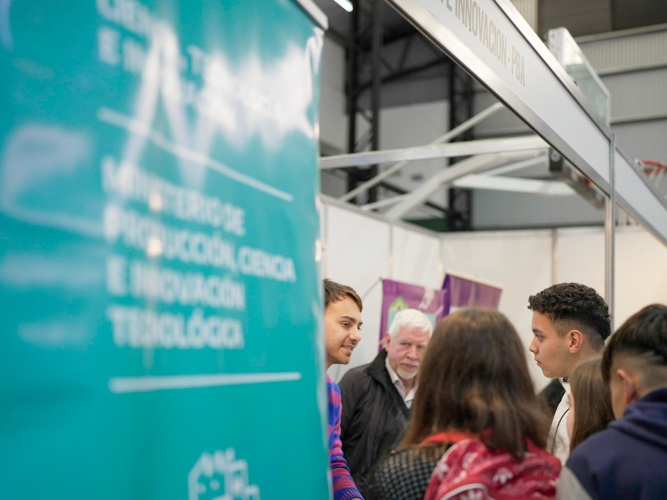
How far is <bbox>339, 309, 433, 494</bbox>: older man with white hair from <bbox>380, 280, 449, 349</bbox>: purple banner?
1.40 metres

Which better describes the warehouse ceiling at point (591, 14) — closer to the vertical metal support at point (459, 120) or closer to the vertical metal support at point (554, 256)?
the vertical metal support at point (459, 120)

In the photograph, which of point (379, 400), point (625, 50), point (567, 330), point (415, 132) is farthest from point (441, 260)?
point (625, 50)

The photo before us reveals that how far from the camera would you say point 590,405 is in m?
1.75

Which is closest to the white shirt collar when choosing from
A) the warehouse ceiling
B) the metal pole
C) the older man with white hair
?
the older man with white hair

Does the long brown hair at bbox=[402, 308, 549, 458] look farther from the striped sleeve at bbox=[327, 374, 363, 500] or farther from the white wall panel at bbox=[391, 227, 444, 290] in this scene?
the white wall panel at bbox=[391, 227, 444, 290]

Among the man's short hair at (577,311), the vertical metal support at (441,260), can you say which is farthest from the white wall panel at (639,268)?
the man's short hair at (577,311)

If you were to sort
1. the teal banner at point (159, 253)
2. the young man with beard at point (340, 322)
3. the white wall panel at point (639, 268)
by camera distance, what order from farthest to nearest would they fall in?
1. the white wall panel at point (639, 268)
2. the young man with beard at point (340, 322)
3. the teal banner at point (159, 253)

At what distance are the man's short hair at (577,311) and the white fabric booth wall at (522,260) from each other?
130 inches

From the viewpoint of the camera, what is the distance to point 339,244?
17.3ft

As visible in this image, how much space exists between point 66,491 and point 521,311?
707cm

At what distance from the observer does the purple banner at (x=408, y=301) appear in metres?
5.25

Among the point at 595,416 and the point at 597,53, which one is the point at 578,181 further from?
the point at 597,53

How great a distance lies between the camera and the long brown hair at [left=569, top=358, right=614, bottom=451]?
1736mm

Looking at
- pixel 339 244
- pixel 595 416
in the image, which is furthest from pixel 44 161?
pixel 339 244
